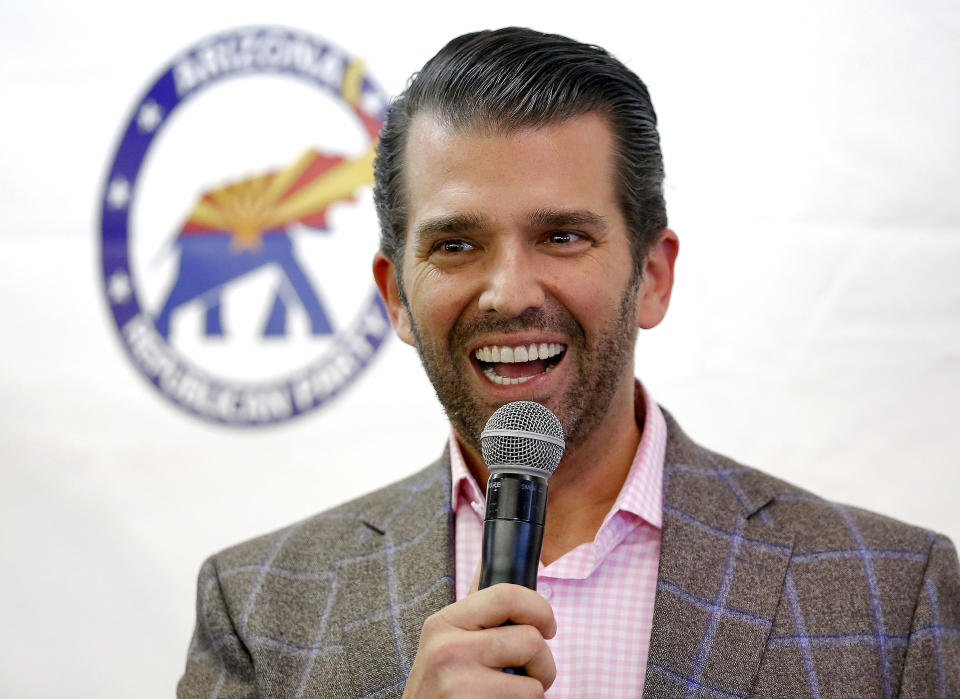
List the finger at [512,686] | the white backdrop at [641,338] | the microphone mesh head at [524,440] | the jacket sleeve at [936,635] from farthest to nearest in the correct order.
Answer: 1. the white backdrop at [641,338]
2. the jacket sleeve at [936,635]
3. the microphone mesh head at [524,440]
4. the finger at [512,686]

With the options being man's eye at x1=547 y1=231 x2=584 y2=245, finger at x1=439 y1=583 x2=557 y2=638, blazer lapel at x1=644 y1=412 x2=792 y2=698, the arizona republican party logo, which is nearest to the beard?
man's eye at x1=547 y1=231 x2=584 y2=245

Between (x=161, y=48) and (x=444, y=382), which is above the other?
(x=161, y=48)

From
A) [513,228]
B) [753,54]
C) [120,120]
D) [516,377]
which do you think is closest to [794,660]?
[516,377]

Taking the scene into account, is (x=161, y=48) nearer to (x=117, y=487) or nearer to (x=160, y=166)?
(x=160, y=166)

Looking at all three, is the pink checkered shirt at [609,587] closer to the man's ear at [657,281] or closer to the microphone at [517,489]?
the man's ear at [657,281]

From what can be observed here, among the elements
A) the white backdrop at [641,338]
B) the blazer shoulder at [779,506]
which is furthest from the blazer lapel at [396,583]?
the white backdrop at [641,338]

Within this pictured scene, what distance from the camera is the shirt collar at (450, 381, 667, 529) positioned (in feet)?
5.19

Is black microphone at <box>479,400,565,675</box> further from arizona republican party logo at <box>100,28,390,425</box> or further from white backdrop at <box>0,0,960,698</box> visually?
arizona republican party logo at <box>100,28,390,425</box>

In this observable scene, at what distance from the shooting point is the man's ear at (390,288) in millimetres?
1771

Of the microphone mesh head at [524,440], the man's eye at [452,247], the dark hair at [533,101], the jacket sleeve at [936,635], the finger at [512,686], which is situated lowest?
the jacket sleeve at [936,635]

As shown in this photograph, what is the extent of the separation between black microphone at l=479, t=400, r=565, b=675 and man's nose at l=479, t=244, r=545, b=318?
0.82ft

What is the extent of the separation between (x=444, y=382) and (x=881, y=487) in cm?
127

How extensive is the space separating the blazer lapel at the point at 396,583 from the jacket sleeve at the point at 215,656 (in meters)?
0.20

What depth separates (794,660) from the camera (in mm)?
1400
